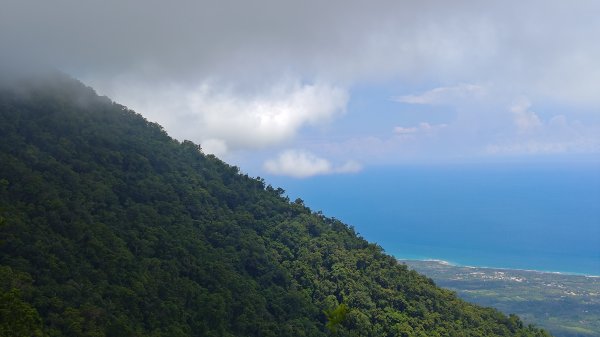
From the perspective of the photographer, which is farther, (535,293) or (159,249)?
(535,293)

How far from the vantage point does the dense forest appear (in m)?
21.6

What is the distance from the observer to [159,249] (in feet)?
90.2

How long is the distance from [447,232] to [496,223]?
57.4 feet

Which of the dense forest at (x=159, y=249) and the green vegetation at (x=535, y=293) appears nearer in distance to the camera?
the dense forest at (x=159, y=249)

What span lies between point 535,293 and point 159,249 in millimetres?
71179

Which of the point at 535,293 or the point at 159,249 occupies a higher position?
the point at 535,293

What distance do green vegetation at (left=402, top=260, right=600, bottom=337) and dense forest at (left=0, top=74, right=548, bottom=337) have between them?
37.5m

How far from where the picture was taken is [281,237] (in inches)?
1453

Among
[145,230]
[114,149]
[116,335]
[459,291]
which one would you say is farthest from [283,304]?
[459,291]

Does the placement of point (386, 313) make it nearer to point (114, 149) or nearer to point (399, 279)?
point (399, 279)

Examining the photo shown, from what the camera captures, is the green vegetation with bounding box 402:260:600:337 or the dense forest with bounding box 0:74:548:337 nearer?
the dense forest with bounding box 0:74:548:337

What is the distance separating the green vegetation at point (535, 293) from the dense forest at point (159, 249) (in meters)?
37.5

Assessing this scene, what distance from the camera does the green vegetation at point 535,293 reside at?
69.4 m

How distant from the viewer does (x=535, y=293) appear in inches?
3241
